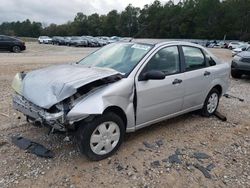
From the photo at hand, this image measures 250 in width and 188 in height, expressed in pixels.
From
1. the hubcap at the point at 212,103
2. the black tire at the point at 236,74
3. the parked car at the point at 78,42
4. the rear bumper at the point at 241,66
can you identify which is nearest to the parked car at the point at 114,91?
the hubcap at the point at 212,103

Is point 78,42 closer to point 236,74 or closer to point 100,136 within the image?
point 236,74

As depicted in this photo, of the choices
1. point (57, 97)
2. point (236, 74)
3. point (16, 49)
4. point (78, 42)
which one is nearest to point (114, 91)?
point (57, 97)

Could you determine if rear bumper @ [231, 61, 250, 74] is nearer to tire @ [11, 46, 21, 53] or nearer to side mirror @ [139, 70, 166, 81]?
side mirror @ [139, 70, 166, 81]

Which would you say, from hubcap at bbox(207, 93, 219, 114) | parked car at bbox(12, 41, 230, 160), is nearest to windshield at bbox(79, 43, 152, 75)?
parked car at bbox(12, 41, 230, 160)

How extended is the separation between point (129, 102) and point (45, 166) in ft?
4.62

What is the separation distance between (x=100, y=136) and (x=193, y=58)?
261 centimetres

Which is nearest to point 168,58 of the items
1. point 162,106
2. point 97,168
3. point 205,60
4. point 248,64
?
point 162,106

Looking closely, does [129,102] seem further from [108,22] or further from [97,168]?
[108,22]

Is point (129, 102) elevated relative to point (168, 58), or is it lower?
lower

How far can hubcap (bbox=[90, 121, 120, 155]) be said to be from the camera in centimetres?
405

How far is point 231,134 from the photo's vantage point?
552 centimetres

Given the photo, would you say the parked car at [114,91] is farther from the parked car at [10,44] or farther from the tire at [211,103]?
the parked car at [10,44]

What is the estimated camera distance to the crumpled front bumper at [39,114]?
12.5 feet

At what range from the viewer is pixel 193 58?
19.0 feet
